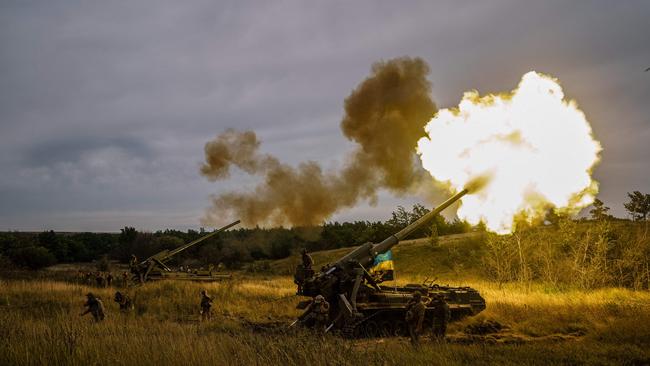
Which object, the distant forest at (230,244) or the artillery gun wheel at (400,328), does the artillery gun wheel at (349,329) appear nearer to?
the artillery gun wheel at (400,328)

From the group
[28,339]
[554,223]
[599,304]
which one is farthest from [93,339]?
[554,223]

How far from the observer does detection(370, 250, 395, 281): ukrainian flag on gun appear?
14.9m

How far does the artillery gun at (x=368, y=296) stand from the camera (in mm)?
13336

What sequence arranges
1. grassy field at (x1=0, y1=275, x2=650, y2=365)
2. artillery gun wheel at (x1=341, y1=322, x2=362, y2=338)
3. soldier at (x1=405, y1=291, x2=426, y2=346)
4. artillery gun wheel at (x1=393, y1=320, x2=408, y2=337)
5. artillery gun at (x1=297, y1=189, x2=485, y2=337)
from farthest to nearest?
artillery gun wheel at (x1=393, y1=320, x2=408, y2=337) < artillery gun at (x1=297, y1=189, x2=485, y2=337) < artillery gun wheel at (x1=341, y1=322, x2=362, y2=338) < soldier at (x1=405, y1=291, x2=426, y2=346) < grassy field at (x1=0, y1=275, x2=650, y2=365)

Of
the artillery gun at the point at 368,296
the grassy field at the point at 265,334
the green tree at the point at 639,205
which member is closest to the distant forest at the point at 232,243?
the green tree at the point at 639,205

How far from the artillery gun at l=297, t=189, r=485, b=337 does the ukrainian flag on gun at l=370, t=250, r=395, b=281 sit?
0.59m

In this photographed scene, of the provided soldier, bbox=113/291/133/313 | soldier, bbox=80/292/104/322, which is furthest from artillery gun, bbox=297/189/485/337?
soldier, bbox=113/291/133/313

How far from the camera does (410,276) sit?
33844 mm

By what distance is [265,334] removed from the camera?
9992 millimetres

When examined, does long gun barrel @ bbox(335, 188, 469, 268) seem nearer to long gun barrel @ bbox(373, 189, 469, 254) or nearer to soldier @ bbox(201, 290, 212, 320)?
long gun barrel @ bbox(373, 189, 469, 254)

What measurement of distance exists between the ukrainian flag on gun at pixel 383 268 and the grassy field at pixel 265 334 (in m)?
2.52

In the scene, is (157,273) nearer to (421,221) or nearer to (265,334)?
(421,221)

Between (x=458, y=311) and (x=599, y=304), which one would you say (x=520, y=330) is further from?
(x=599, y=304)

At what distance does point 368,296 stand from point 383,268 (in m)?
1.65
